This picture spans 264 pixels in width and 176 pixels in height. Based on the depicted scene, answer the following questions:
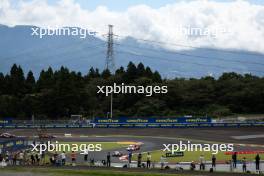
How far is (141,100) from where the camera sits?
7181cm

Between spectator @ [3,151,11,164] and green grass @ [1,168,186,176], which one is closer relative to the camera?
green grass @ [1,168,186,176]

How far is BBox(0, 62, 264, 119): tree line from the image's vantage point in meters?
72.1

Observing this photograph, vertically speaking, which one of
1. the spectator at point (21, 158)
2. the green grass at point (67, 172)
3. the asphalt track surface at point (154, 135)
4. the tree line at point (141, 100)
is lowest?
the green grass at point (67, 172)

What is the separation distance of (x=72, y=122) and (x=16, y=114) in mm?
14741

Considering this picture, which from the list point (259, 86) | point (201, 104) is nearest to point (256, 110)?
point (259, 86)

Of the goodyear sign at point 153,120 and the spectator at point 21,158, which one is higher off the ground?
the goodyear sign at point 153,120

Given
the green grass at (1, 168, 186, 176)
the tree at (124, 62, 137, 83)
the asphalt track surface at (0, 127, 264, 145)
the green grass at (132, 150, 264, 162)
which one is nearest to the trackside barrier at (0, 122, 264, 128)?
the asphalt track surface at (0, 127, 264, 145)

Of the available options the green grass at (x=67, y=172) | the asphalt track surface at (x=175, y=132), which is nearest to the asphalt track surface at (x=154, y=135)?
the asphalt track surface at (x=175, y=132)

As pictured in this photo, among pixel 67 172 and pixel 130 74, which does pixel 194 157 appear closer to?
pixel 67 172

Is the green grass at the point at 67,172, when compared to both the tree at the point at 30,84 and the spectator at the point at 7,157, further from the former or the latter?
the tree at the point at 30,84

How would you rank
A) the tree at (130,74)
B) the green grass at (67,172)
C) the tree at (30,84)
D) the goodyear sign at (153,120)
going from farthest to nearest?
1. the tree at (30,84)
2. the tree at (130,74)
3. the goodyear sign at (153,120)
4. the green grass at (67,172)

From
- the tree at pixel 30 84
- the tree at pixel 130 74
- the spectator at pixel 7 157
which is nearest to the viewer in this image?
the spectator at pixel 7 157

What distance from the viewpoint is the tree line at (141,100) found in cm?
7212

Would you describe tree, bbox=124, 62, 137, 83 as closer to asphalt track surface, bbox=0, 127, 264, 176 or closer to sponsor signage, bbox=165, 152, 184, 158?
asphalt track surface, bbox=0, 127, 264, 176
